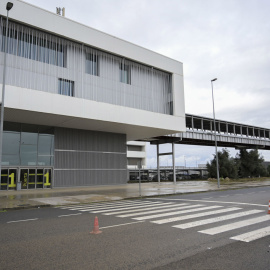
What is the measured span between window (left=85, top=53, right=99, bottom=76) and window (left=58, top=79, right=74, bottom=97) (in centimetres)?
272

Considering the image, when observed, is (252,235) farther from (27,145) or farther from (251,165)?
(251,165)

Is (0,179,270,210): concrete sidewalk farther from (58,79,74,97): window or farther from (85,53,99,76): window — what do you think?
(85,53,99,76): window

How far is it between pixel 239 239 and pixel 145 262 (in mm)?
2761

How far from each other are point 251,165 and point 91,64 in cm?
4252

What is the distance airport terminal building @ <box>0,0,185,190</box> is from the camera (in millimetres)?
24547

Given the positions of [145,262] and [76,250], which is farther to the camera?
[76,250]

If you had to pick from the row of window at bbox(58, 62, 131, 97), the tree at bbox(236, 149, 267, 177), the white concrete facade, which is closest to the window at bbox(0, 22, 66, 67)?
the white concrete facade

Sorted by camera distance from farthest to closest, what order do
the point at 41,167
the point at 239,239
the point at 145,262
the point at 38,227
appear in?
1. the point at 41,167
2. the point at 38,227
3. the point at 239,239
4. the point at 145,262

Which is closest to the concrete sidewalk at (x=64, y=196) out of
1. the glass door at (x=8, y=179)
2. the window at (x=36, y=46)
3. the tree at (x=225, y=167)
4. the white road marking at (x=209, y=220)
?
the glass door at (x=8, y=179)

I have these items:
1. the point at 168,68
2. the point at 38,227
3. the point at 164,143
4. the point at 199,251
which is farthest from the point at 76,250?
the point at 164,143

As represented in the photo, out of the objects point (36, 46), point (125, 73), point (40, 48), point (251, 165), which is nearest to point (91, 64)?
point (125, 73)

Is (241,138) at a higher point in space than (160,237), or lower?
higher

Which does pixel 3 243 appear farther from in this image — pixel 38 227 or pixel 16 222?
pixel 16 222

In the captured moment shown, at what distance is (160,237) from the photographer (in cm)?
684
